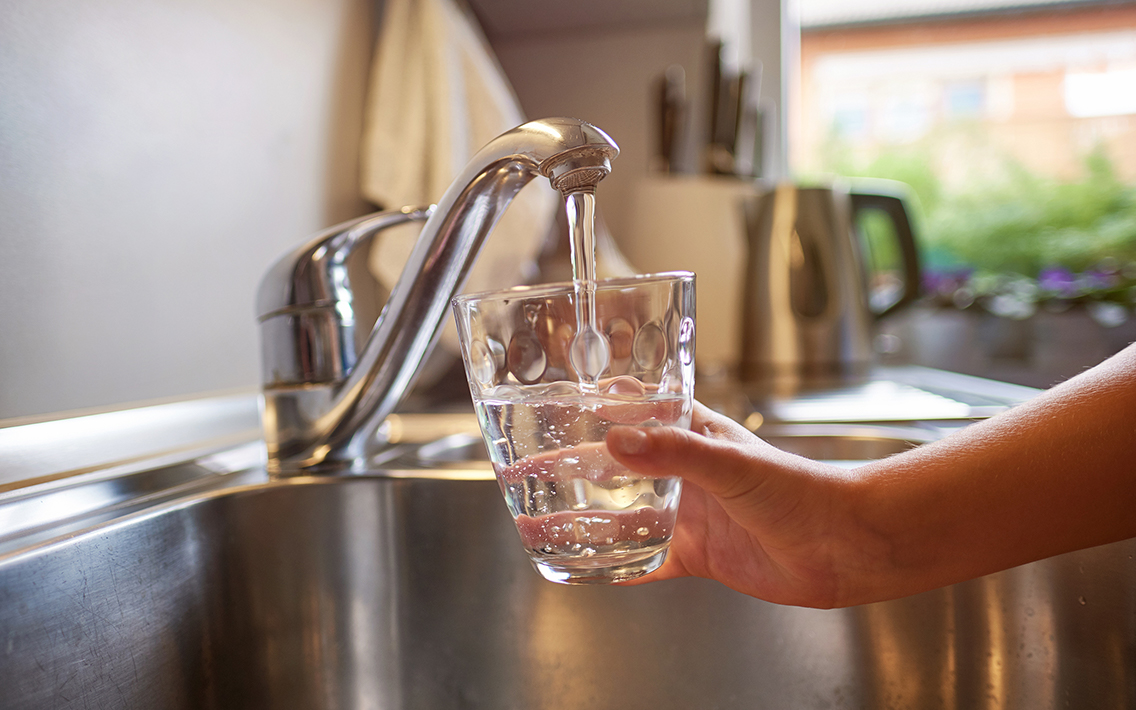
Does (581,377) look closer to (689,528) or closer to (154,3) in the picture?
(689,528)

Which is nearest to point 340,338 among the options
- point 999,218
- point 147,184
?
point 147,184

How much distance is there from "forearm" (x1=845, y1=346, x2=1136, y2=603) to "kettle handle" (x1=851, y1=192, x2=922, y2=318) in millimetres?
911

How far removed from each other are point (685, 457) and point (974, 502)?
5.7 inches

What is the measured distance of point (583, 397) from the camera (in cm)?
30

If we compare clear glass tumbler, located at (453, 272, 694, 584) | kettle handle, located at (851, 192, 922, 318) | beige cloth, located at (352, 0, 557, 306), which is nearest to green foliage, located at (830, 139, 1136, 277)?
kettle handle, located at (851, 192, 922, 318)

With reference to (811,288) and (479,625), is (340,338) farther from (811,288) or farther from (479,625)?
(811,288)

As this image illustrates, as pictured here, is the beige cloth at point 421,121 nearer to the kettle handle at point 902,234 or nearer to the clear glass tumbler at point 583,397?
the clear glass tumbler at point 583,397

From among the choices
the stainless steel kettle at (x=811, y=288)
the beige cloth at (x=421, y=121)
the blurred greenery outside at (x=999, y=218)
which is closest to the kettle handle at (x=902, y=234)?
the stainless steel kettle at (x=811, y=288)

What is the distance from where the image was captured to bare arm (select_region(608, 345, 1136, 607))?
329mm

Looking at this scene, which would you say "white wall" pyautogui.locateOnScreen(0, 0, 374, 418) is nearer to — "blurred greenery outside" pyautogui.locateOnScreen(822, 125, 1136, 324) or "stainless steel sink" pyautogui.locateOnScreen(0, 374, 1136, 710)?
"stainless steel sink" pyautogui.locateOnScreen(0, 374, 1136, 710)

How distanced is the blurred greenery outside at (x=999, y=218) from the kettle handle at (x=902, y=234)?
74 centimetres

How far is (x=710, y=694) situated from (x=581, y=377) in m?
0.23

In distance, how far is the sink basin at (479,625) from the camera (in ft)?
1.27

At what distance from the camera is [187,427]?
21.9 inches
